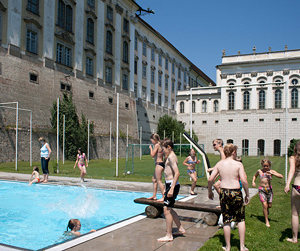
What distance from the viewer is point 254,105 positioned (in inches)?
2296

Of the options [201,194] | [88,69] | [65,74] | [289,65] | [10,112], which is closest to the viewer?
[201,194]

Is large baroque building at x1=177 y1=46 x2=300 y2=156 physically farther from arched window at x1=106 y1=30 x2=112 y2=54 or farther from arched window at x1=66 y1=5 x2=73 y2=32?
arched window at x1=66 y1=5 x2=73 y2=32

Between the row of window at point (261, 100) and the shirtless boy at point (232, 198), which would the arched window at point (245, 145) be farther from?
the shirtless boy at point (232, 198)

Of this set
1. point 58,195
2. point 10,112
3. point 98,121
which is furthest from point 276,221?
point 98,121

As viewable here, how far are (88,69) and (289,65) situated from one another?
40.4 m

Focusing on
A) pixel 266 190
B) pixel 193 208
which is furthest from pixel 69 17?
pixel 266 190

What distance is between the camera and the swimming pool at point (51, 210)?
24.1 ft

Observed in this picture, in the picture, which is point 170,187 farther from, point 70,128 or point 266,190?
point 70,128

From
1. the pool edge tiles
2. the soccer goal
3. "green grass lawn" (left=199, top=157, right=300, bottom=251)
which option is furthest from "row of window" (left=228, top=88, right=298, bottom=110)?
the pool edge tiles

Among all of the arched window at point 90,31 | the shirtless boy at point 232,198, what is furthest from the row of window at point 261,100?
the shirtless boy at point 232,198

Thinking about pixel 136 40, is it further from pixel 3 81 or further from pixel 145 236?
pixel 145 236

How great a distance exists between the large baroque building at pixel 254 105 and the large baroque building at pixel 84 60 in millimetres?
11829

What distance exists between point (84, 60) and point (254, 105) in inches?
1418

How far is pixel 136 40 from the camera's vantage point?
5206 cm
